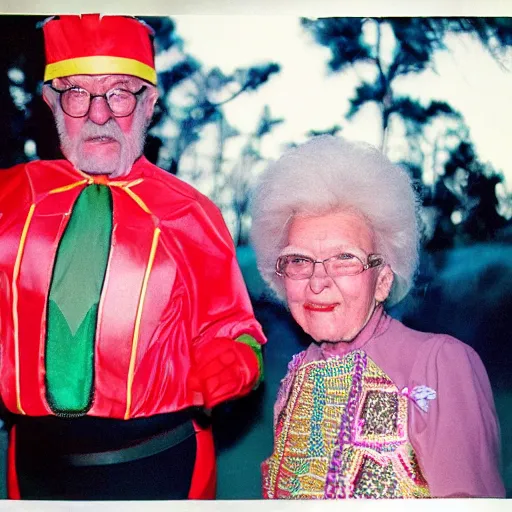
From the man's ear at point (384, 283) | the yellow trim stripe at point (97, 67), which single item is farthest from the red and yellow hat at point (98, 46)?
the man's ear at point (384, 283)

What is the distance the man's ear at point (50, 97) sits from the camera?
2580 millimetres

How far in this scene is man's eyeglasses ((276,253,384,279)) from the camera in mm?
2520

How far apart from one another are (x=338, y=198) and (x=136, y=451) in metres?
1.12

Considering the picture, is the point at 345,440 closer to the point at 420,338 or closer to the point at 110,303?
the point at 420,338

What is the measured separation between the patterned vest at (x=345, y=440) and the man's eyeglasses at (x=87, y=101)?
1.15 metres

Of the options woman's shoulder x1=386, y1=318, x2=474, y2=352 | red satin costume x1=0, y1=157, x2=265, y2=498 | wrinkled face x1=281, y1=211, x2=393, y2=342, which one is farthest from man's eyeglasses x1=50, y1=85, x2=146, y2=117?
woman's shoulder x1=386, y1=318, x2=474, y2=352

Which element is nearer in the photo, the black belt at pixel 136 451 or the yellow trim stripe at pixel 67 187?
the black belt at pixel 136 451

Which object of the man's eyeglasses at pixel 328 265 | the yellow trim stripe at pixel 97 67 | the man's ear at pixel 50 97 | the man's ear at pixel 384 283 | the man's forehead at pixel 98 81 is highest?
the yellow trim stripe at pixel 97 67

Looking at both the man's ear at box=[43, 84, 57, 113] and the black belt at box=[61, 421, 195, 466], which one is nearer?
the black belt at box=[61, 421, 195, 466]

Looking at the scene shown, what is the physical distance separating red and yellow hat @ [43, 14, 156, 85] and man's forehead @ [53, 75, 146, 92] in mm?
15

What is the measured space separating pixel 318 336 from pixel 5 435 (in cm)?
114

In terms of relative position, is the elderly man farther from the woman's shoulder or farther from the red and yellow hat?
the woman's shoulder

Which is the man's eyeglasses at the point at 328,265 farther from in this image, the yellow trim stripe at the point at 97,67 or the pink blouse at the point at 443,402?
the yellow trim stripe at the point at 97,67

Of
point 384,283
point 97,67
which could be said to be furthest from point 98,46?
point 384,283
